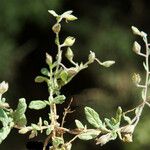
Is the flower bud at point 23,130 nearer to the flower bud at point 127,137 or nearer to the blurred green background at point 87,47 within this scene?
A: the flower bud at point 127,137

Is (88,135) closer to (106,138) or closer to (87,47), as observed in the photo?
(106,138)

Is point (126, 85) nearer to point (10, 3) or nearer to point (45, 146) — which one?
point (10, 3)

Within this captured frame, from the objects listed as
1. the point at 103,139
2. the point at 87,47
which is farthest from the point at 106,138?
the point at 87,47

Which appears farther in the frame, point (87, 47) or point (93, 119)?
point (87, 47)

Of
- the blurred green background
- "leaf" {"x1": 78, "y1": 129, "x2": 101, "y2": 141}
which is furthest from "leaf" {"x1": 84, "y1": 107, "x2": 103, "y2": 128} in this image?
the blurred green background

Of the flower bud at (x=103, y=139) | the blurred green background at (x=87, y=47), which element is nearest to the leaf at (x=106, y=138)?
the flower bud at (x=103, y=139)

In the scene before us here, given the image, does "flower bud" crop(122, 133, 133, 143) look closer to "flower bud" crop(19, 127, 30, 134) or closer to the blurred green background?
"flower bud" crop(19, 127, 30, 134)

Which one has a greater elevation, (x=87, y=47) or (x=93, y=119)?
(x=93, y=119)

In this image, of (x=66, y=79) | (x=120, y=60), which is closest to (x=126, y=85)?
(x=120, y=60)

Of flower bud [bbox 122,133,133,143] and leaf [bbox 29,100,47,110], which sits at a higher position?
leaf [bbox 29,100,47,110]
